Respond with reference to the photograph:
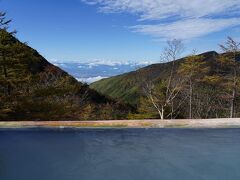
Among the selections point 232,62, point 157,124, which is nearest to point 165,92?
point 232,62

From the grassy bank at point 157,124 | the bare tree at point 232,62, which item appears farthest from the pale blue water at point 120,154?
the bare tree at point 232,62

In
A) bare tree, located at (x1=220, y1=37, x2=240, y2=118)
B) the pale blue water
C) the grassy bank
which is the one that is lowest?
the pale blue water

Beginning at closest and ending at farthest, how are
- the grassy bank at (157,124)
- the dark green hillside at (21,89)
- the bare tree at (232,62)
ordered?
the grassy bank at (157,124) < the dark green hillside at (21,89) < the bare tree at (232,62)

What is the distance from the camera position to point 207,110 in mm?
31516

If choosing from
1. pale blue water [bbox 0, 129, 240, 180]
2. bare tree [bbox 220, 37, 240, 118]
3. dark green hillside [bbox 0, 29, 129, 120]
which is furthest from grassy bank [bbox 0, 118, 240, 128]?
bare tree [bbox 220, 37, 240, 118]

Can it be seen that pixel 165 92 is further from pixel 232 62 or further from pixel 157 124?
pixel 157 124

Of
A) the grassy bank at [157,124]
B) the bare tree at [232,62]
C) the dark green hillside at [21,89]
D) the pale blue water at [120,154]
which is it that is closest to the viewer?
the pale blue water at [120,154]

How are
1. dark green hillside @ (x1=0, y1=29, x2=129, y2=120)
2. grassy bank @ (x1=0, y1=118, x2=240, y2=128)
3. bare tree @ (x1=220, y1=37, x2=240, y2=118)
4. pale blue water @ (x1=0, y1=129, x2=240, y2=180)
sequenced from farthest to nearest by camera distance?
bare tree @ (x1=220, y1=37, x2=240, y2=118), dark green hillside @ (x1=0, y1=29, x2=129, y2=120), grassy bank @ (x1=0, y1=118, x2=240, y2=128), pale blue water @ (x1=0, y1=129, x2=240, y2=180)

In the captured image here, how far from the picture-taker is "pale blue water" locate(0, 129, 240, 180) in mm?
2697

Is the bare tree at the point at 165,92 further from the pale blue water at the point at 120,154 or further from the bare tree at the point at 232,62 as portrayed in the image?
the pale blue water at the point at 120,154

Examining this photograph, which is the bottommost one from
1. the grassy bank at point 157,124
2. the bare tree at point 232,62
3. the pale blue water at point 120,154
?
the pale blue water at point 120,154

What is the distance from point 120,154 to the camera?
10.5ft

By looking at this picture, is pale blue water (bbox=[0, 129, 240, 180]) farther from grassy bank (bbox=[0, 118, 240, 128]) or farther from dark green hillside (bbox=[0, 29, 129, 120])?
dark green hillside (bbox=[0, 29, 129, 120])

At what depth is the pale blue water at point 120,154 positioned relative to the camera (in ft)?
8.85
